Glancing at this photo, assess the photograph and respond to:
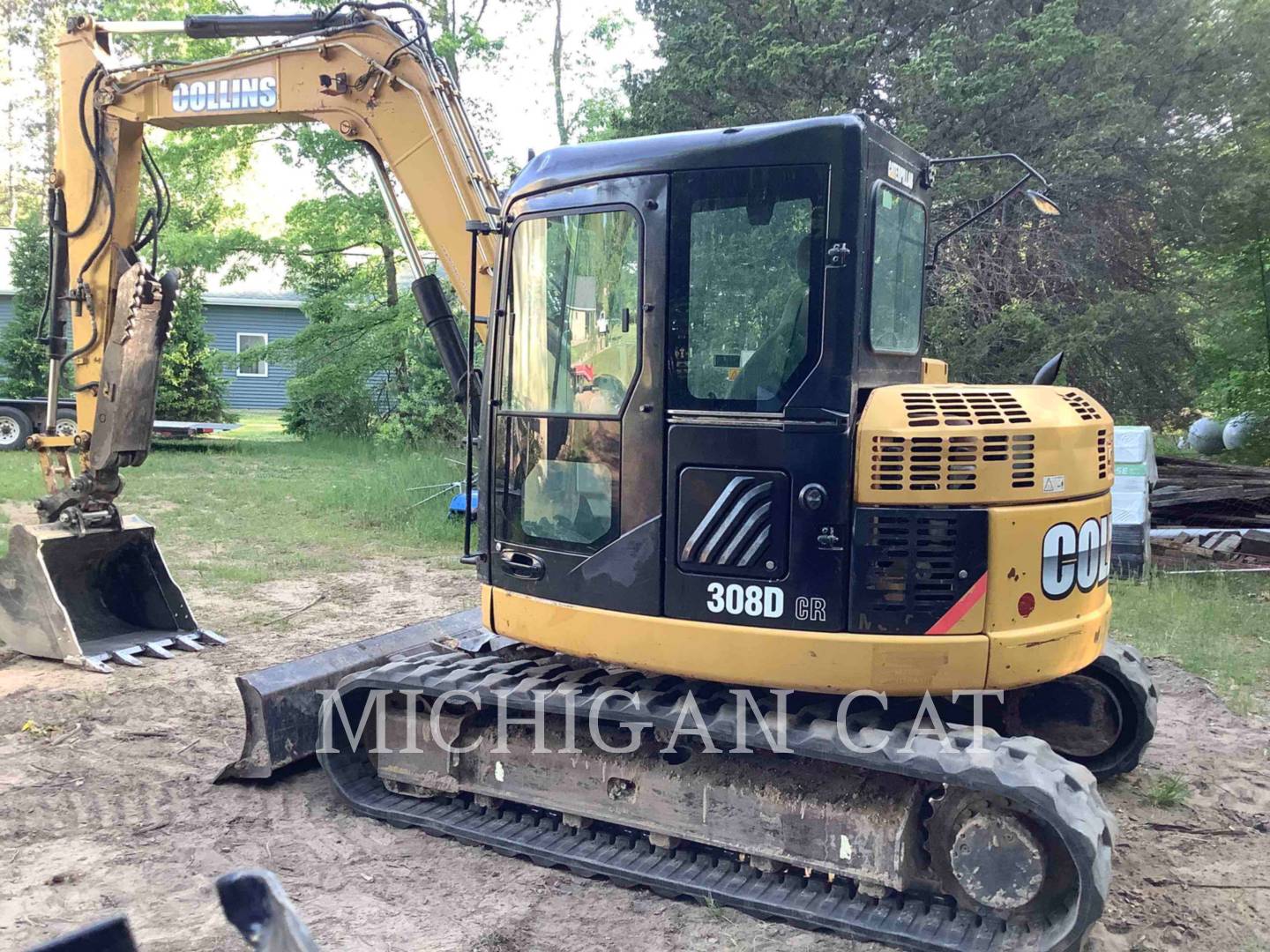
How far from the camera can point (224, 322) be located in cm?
2833

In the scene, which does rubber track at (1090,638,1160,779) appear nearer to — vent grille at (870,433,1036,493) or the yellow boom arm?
vent grille at (870,433,1036,493)

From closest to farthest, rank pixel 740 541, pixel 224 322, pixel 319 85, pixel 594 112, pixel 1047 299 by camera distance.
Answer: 1. pixel 740 541
2. pixel 319 85
3. pixel 1047 299
4. pixel 594 112
5. pixel 224 322

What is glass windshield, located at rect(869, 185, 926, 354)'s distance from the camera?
3.76 metres

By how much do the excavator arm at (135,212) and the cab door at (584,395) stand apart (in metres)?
1.72

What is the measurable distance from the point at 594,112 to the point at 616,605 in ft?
64.6

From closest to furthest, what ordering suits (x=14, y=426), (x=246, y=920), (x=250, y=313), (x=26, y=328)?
(x=246, y=920) < (x=14, y=426) < (x=26, y=328) < (x=250, y=313)

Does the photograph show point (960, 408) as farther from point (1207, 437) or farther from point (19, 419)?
point (19, 419)

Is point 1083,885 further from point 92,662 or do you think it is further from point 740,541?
point 92,662

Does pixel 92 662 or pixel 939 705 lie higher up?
pixel 939 705

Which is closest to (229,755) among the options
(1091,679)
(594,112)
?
(1091,679)

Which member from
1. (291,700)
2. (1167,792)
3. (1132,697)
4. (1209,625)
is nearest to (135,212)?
(291,700)

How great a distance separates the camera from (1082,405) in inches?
158

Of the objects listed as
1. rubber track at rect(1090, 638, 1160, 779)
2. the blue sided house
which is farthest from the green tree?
rubber track at rect(1090, 638, 1160, 779)

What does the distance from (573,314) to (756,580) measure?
4.07 feet
